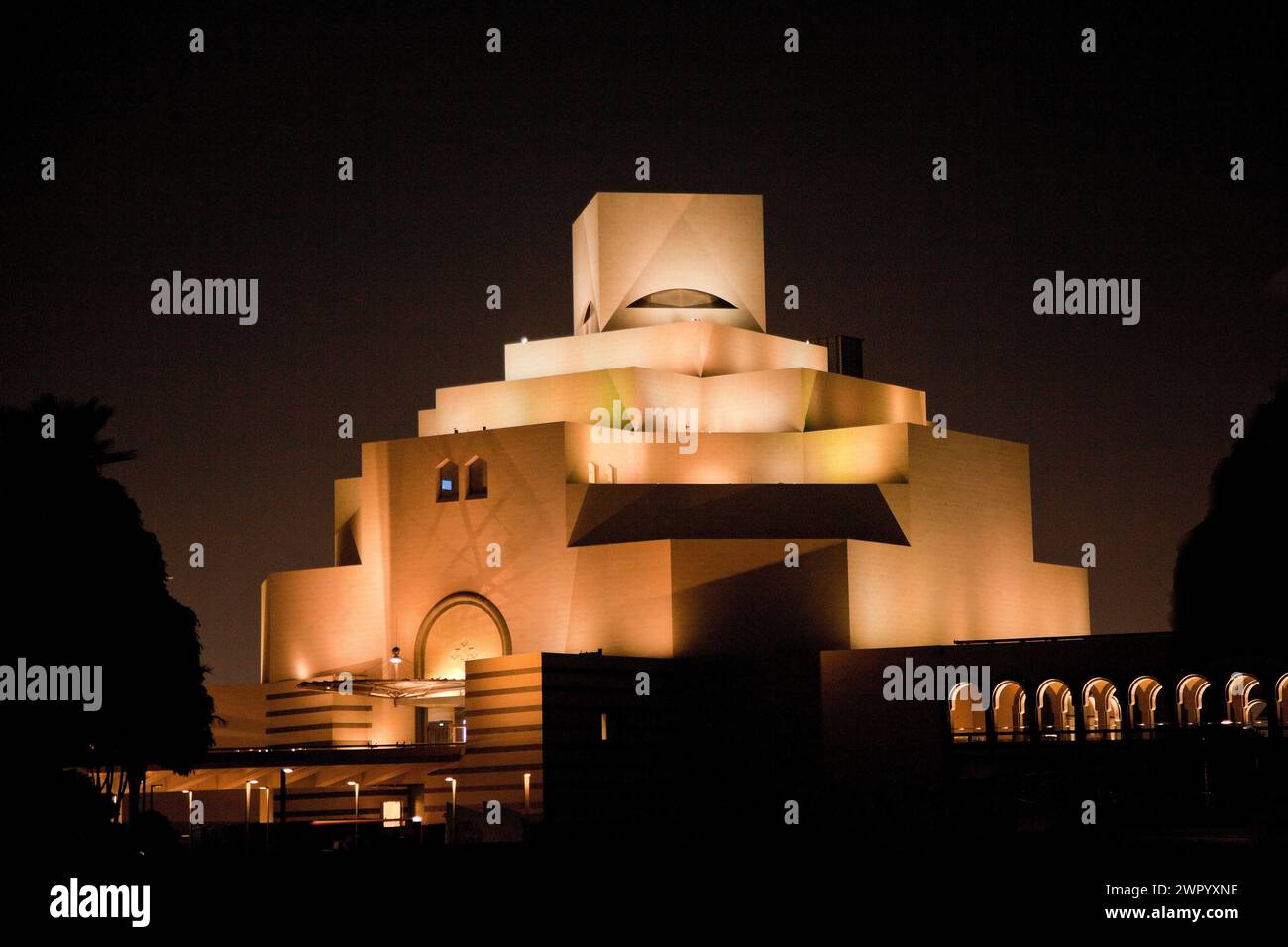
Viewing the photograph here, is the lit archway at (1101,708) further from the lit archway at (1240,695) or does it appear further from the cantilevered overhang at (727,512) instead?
the cantilevered overhang at (727,512)

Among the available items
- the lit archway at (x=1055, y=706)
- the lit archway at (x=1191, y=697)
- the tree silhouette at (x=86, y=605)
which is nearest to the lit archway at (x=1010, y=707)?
the lit archway at (x=1055, y=706)

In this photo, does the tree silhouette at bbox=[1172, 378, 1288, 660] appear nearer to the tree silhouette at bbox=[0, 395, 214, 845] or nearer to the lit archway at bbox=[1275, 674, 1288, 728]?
the lit archway at bbox=[1275, 674, 1288, 728]

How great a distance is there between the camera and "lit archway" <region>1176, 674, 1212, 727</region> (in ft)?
141

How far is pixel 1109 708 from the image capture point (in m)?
44.2

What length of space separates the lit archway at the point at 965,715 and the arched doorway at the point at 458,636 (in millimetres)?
10987

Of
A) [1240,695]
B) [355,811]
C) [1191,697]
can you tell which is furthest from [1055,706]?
[355,811]

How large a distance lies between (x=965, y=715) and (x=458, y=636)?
12.7m

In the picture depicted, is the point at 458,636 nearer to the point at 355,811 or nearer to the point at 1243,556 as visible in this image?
the point at 355,811

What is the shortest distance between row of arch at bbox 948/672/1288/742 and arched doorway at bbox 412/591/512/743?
11505 mm

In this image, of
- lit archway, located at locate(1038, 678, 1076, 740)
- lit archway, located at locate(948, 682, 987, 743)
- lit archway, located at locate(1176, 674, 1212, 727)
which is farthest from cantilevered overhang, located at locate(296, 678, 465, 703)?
lit archway, located at locate(1176, 674, 1212, 727)

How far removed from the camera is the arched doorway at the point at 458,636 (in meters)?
49.2

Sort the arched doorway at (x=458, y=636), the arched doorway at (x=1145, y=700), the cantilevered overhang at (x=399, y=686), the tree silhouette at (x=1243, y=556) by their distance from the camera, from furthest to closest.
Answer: the arched doorway at (x=458, y=636)
the cantilevered overhang at (x=399, y=686)
the arched doorway at (x=1145, y=700)
the tree silhouette at (x=1243, y=556)
